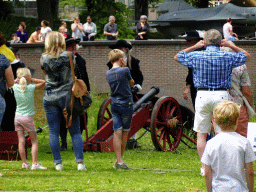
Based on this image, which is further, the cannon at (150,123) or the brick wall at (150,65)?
the brick wall at (150,65)

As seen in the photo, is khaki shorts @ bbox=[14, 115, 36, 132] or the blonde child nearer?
the blonde child

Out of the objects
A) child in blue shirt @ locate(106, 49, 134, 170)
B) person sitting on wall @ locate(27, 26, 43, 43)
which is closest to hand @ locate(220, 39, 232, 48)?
child in blue shirt @ locate(106, 49, 134, 170)

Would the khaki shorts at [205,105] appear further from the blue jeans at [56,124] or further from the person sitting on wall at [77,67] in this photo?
the person sitting on wall at [77,67]

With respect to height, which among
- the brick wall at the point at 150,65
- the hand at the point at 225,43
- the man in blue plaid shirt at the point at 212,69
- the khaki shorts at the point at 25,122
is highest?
the hand at the point at 225,43

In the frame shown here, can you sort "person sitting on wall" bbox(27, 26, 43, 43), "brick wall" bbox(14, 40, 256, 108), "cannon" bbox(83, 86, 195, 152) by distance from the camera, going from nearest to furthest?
"cannon" bbox(83, 86, 195, 152), "brick wall" bbox(14, 40, 256, 108), "person sitting on wall" bbox(27, 26, 43, 43)

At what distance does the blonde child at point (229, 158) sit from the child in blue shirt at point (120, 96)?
10.3ft

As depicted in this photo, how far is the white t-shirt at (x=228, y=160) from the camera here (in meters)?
3.86

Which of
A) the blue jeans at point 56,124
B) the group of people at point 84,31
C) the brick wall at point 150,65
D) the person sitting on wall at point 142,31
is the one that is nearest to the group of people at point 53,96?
the blue jeans at point 56,124

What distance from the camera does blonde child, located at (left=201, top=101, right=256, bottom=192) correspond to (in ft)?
12.7

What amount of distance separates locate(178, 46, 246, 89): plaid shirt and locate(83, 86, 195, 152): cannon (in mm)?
3201

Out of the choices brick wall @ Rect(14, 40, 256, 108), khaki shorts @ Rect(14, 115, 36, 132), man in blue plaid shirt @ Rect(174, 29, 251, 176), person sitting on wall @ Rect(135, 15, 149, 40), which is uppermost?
man in blue plaid shirt @ Rect(174, 29, 251, 176)

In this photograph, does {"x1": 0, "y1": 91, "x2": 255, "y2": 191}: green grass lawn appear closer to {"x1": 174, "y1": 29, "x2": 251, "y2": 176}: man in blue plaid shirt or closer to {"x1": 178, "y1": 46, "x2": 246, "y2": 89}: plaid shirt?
{"x1": 174, "y1": 29, "x2": 251, "y2": 176}: man in blue plaid shirt

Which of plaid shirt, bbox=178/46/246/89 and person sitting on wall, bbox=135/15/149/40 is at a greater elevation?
plaid shirt, bbox=178/46/246/89

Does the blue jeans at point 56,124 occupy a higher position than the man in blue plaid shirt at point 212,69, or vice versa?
the man in blue plaid shirt at point 212,69
